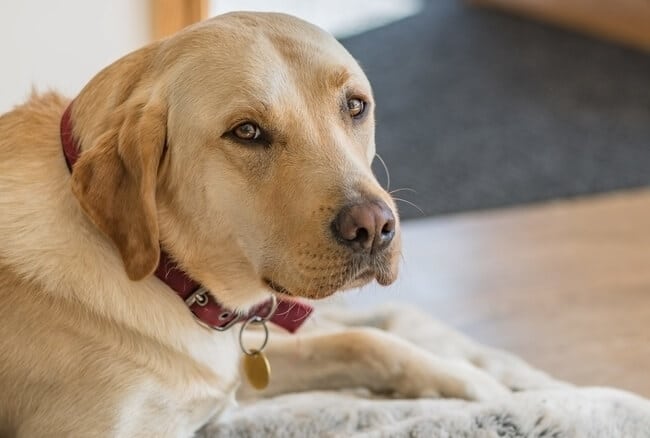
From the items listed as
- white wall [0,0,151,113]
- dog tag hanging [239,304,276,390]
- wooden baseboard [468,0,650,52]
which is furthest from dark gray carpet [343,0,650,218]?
dog tag hanging [239,304,276,390]

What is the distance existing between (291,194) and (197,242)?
0.71ft

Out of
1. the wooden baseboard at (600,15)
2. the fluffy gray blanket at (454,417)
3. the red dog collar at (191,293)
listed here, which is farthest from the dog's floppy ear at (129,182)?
the wooden baseboard at (600,15)

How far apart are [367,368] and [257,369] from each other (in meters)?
0.31

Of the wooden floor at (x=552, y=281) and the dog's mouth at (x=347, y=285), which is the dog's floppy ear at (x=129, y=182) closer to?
the dog's mouth at (x=347, y=285)

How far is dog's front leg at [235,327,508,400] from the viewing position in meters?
2.17

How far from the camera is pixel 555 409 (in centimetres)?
199

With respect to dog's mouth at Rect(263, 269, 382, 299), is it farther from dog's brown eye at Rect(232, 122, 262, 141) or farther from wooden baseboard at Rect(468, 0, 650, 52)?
wooden baseboard at Rect(468, 0, 650, 52)

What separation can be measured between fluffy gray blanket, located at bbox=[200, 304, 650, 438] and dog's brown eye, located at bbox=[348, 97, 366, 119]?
658mm

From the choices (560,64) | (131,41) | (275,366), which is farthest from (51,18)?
(560,64)

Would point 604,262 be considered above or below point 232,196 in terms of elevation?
below

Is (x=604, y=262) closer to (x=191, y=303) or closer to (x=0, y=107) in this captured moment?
(x=191, y=303)

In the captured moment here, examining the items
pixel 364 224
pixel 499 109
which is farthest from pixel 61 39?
pixel 499 109

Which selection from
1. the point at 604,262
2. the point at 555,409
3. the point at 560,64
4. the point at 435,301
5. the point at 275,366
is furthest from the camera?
the point at 560,64

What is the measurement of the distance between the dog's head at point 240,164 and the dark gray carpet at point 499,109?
1876 mm
